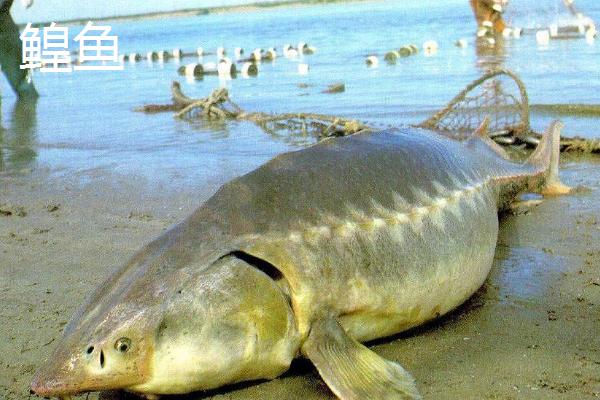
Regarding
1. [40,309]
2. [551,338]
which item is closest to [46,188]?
[40,309]

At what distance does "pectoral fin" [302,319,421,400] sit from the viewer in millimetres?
2836

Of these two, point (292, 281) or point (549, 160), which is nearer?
point (292, 281)

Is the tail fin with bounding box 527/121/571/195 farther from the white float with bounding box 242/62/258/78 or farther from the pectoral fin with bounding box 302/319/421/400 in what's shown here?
the white float with bounding box 242/62/258/78

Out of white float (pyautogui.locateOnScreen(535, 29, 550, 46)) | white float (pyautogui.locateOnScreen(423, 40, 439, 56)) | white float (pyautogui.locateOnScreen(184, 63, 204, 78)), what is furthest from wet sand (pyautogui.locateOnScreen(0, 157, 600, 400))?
white float (pyautogui.locateOnScreen(535, 29, 550, 46))

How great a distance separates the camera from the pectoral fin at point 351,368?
9.30 ft

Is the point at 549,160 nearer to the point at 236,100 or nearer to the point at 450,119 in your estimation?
the point at 450,119

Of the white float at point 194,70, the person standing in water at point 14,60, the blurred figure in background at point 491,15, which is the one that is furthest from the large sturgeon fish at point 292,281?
the blurred figure in background at point 491,15

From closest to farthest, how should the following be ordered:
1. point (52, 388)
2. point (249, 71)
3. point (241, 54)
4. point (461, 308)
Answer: point (52, 388)
point (461, 308)
point (249, 71)
point (241, 54)

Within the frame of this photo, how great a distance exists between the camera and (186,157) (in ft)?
30.7

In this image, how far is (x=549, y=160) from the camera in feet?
20.2

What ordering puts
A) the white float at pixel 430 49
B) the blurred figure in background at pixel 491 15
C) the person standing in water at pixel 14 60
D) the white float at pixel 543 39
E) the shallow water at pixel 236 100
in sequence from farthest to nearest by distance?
the blurred figure in background at pixel 491 15 < the white float at pixel 430 49 < the white float at pixel 543 39 < the person standing in water at pixel 14 60 < the shallow water at pixel 236 100

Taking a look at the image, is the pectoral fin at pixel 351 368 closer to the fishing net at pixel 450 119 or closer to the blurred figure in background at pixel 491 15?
the fishing net at pixel 450 119

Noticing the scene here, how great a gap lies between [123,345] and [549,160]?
4401 millimetres

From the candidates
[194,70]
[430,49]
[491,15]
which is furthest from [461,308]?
[491,15]
